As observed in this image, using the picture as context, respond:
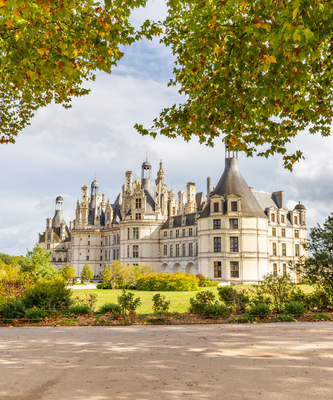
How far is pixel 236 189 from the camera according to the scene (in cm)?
4459

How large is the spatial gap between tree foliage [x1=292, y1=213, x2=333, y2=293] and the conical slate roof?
88.5 feet

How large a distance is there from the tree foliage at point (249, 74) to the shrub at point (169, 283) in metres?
23.2

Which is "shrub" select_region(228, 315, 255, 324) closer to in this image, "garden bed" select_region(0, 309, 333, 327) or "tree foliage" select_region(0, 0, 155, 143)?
"garden bed" select_region(0, 309, 333, 327)

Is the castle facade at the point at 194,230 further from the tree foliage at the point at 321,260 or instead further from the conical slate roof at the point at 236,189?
the tree foliage at the point at 321,260

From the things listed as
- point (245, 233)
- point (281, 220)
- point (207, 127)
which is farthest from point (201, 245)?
point (207, 127)

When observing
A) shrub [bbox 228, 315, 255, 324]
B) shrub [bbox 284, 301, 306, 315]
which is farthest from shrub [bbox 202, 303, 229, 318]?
shrub [bbox 284, 301, 306, 315]

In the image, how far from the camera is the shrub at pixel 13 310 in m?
13.3

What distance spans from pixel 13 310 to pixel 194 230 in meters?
41.2

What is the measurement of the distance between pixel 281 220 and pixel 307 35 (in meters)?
50.2

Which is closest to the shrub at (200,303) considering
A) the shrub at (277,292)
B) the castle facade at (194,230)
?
A: the shrub at (277,292)

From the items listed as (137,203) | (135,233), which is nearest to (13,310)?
(135,233)

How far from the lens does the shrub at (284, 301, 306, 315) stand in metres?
13.5

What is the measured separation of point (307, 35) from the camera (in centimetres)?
498

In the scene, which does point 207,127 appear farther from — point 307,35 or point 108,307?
point 108,307
